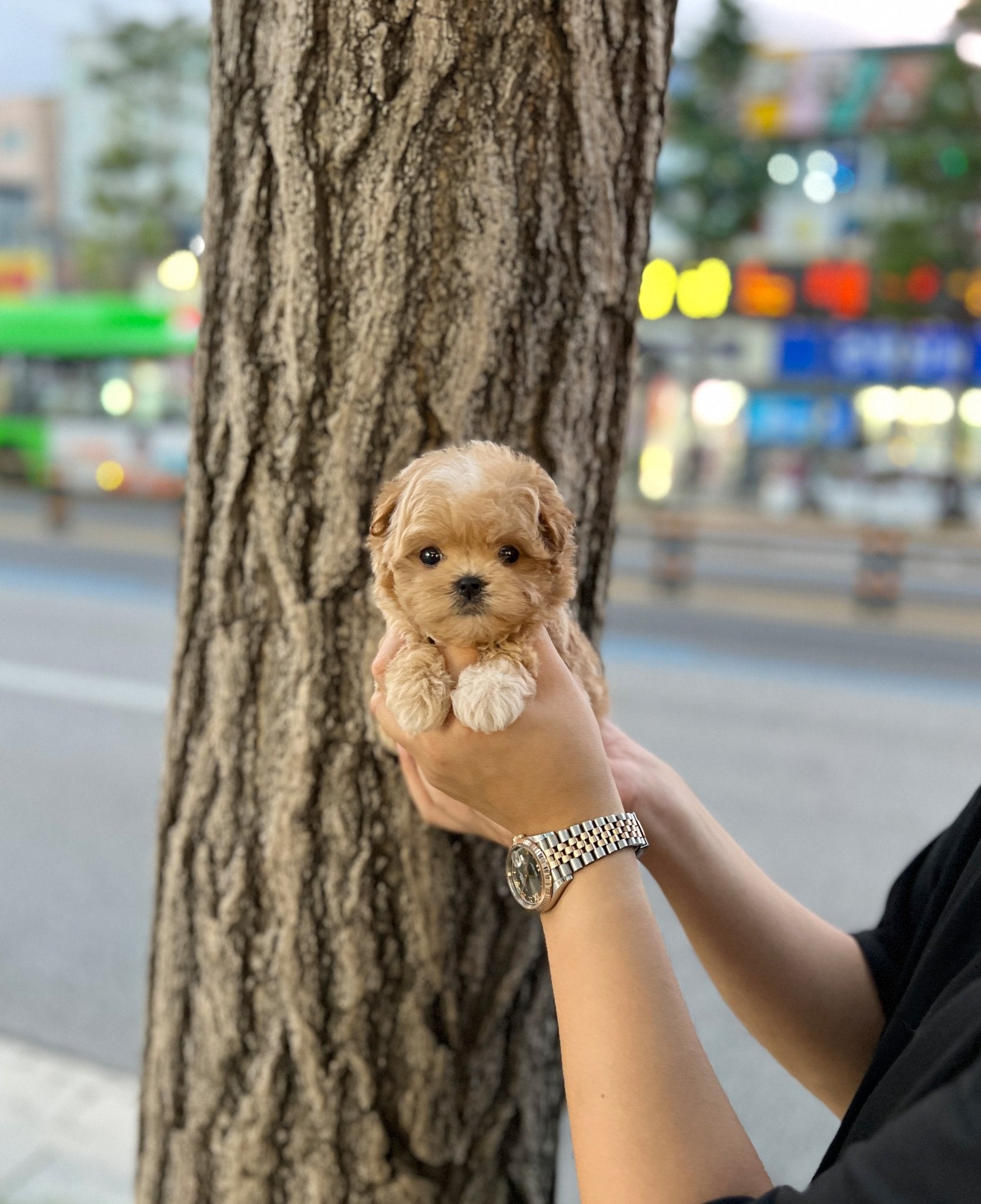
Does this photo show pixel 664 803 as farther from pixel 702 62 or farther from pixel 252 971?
pixel 702 62

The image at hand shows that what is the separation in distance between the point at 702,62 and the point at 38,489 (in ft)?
49.9

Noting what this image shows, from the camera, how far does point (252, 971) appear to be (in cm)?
159

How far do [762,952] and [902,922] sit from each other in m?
0.20

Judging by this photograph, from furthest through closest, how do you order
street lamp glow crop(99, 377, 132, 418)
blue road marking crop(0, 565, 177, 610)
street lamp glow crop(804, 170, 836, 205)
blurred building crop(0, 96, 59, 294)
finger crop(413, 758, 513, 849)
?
blurred building crop(0, 96, 59, 294), street lamp glow crop(804, 170, 836, 205), street lamp glow crop(99, 377, 132, 418), blue road marking crop(0, 565, 177, 610), finger crop(413, 758, 513, 849)

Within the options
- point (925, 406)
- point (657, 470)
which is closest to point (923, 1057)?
point (925, 406)

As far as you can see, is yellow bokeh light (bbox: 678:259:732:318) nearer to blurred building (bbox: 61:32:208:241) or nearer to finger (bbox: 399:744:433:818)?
blurred building (bbox: 61:32:208:241)

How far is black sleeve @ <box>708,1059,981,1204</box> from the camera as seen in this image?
0.77 m

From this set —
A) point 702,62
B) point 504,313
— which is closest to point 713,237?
point 702,62

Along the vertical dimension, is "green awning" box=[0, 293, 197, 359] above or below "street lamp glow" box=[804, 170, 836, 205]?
below

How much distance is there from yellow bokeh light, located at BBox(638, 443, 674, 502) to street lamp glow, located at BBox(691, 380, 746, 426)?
1.26m

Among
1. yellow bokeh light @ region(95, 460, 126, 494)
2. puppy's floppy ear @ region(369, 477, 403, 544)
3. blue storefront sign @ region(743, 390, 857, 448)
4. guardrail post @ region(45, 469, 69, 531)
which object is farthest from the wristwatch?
blue storefront sign @ region(743, 390, 857, 448)

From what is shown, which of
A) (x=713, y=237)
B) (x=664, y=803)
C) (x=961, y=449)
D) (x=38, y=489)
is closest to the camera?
(x=664, y=803)

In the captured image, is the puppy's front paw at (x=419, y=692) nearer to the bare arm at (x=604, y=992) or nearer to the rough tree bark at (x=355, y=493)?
the bare arm at (x=604, y=992)

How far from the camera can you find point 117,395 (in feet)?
55.2
